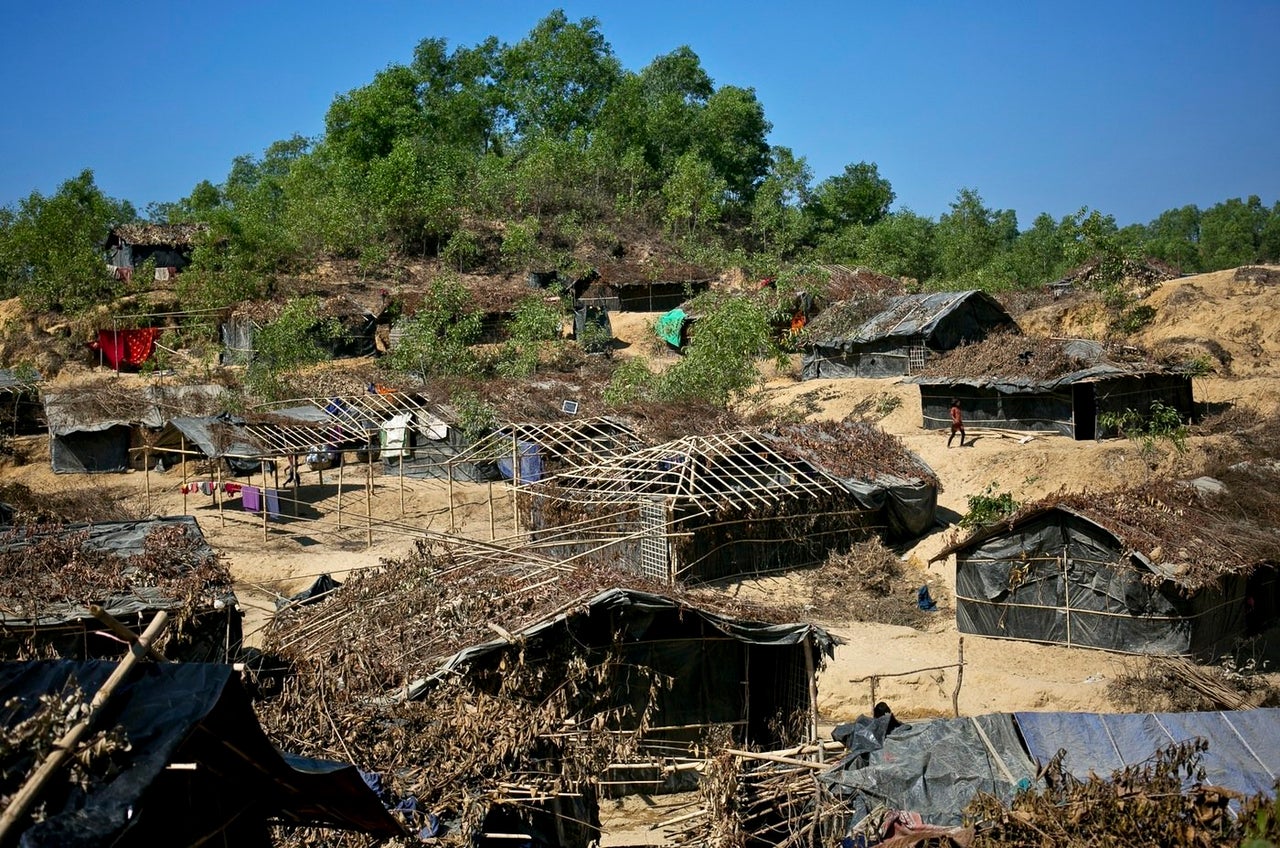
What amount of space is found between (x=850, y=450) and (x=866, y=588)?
12.4ft

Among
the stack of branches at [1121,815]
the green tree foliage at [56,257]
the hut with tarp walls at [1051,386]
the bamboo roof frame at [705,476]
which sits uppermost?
the green tree foliage at [56,257]

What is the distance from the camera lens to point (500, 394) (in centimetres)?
2967

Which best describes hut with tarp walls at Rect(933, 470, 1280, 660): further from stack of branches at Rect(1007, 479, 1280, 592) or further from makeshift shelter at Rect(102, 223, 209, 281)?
makeshift shelter at Rect(102, 223, 209, 281)

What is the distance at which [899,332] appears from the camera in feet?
106

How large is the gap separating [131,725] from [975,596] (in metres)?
15.0

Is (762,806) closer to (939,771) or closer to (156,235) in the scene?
(939,771)

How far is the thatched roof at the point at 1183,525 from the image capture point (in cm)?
1571

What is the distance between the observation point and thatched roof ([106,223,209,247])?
4269 cm

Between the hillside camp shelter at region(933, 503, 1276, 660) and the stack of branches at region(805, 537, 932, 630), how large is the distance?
141 centimetres

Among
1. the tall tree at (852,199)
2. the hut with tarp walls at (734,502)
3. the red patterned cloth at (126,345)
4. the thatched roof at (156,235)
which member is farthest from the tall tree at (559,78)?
Result: the hut with tarp walls at (734,502)

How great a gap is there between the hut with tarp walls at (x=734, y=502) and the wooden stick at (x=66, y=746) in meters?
13.2

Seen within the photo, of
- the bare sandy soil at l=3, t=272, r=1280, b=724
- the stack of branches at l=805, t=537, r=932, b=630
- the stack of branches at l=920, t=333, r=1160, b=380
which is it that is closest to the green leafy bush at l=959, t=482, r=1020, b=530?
the bare sandy soil at l=3, t=272, r=1280, b=724

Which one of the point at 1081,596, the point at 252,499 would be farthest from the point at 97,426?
the point at 1081,596

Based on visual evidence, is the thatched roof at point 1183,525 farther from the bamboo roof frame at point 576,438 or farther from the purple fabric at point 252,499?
the purple fabric at point 252,499
